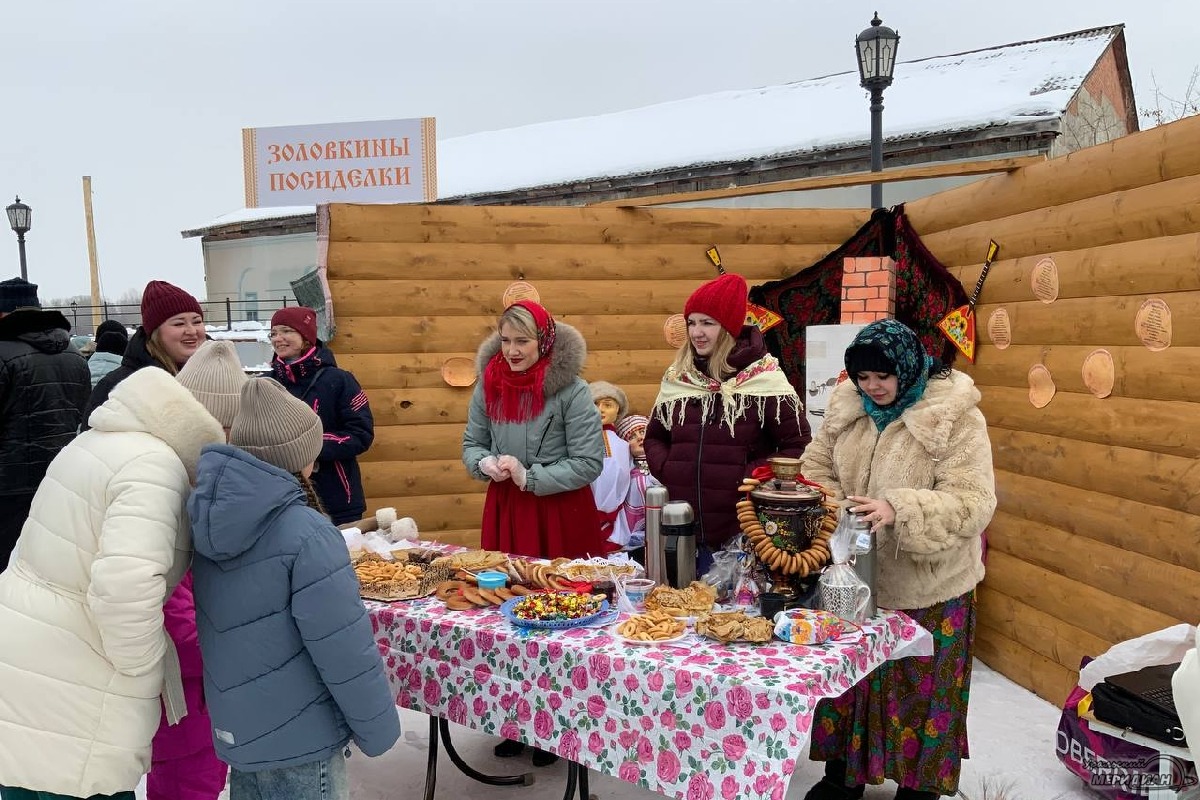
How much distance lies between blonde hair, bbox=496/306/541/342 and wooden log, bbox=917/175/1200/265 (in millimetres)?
2818

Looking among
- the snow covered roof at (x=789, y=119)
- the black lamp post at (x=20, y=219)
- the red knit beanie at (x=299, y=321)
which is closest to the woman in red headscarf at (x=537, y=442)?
the red knit beanie at (x=299, y=321)

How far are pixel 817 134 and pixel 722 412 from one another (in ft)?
34.3

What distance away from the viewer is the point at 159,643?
7.73 ft

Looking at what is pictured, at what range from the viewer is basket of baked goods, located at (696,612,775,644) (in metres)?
2.55

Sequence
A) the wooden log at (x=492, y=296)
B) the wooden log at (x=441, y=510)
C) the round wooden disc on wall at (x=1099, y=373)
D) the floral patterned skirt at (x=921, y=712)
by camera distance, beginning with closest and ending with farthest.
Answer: the floral patterned skirt at (x=921, y=712), the round wooden disc on wall at (x=1099, y=373), the wooden log at (x=492, y=296), the wooden log at (x=441, y=510)

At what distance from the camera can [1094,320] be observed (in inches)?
169

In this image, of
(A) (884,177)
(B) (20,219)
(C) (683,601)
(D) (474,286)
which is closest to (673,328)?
(D) (474,286)

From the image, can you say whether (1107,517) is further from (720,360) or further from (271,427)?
(271,427)

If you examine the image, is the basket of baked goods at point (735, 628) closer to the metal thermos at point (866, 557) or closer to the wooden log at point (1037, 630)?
the metal thermos at point (866, 557)

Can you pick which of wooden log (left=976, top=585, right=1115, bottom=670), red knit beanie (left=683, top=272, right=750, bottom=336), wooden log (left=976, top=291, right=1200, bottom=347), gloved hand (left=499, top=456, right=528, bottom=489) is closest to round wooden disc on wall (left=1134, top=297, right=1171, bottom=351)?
wooden log (left=976, top=291, right=1200, bottom=347)

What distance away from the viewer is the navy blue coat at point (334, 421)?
4.64m

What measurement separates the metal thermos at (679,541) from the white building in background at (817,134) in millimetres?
7749

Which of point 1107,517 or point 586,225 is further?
point 586,225

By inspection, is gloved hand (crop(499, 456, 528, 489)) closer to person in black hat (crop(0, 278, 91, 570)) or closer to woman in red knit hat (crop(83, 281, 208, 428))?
woman in red knit hat (crop(83, 281, 208, 428))
